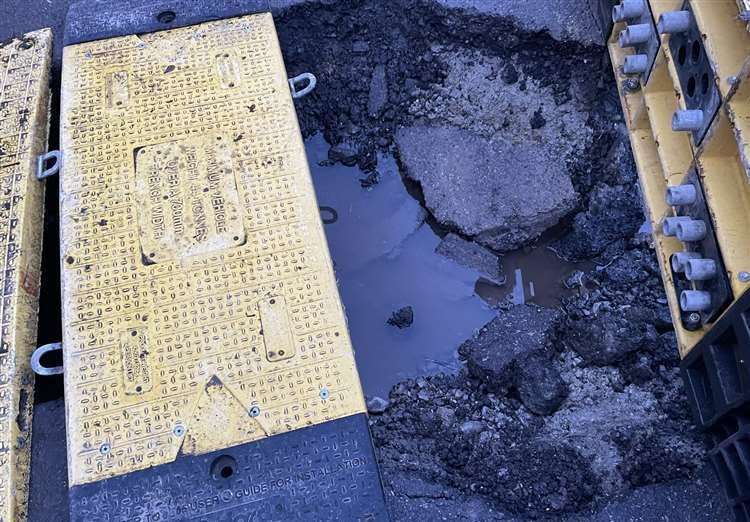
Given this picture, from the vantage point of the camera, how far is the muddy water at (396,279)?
3.08m

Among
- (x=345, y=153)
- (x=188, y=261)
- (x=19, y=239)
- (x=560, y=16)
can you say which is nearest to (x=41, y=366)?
(x=19, y=239)

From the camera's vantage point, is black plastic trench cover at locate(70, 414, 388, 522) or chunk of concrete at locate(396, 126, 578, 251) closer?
black plastic trench cover at locate(70, 414, 388, 522)

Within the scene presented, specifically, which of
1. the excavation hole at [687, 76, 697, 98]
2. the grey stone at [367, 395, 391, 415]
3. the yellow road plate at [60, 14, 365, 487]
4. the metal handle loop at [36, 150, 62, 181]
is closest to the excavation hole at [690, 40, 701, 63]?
the excavation hole at [687, 76, 697, 98]

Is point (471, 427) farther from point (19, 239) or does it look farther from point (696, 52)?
point (19, 239)

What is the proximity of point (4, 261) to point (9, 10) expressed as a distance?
65.1 inches

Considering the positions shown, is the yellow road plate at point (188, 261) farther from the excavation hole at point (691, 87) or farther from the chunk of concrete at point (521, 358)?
the excavation hole at point (691, 87)

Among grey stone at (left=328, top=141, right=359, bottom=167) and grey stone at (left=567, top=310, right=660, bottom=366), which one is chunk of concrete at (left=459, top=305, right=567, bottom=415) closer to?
grey stone at (left=567, top=310, right=660, bottom=366)

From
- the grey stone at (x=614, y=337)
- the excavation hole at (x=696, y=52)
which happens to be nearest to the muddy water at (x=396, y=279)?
the grey stone at (x=614, y=337)

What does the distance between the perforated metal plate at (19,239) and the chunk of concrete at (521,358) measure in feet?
6.08

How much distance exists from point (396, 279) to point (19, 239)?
1.74 metres

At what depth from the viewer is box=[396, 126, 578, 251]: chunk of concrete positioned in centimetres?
325

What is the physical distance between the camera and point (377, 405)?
2.83 metres

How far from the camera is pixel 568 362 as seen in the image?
2.82m

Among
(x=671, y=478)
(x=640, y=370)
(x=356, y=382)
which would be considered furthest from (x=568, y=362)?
(x=356, y=382)
